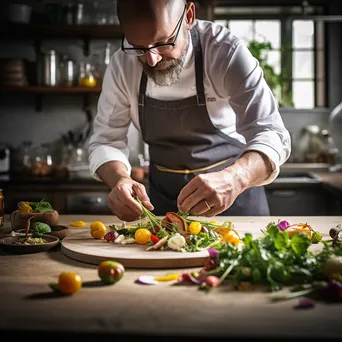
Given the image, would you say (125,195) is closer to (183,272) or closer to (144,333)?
(183,272)

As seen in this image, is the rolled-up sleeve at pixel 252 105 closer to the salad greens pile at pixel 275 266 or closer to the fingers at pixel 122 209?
the fingers at pixel 122 209

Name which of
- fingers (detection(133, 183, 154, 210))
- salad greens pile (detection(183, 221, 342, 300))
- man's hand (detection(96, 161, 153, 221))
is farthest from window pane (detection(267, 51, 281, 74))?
salad greens pile (detection(183, 221, 342, 300))

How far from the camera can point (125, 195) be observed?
2180 mm

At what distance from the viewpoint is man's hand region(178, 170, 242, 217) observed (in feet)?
6.57

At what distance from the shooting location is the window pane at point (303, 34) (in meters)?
5.77

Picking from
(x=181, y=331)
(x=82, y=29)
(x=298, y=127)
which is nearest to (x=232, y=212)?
(x=181, y=331)

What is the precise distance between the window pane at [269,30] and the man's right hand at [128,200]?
3831mm

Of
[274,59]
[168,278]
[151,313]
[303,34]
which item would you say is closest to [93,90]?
[274,59]

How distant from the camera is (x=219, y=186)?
204cm

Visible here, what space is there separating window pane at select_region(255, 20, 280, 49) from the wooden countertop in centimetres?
452

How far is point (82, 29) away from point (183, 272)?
3.58 meters

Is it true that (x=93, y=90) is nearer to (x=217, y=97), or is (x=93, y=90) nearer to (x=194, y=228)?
(x=217, y=97)

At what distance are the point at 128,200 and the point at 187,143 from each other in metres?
0.77

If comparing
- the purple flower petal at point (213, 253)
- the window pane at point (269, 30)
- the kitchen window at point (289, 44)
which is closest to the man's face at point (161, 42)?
the purple flower petal at point (213, 253)
